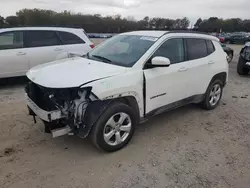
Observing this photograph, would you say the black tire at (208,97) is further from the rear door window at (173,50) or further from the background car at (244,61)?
the background car at (244,61)

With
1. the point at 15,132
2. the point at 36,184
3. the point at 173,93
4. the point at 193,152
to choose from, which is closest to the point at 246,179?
the point at 193,152

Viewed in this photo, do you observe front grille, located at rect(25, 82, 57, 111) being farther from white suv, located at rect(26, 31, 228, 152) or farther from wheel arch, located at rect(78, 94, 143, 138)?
wheel arch, located at rect(78, 94, 143, 138)

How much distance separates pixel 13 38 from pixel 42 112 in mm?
4285

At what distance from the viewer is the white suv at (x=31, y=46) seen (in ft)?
21.3

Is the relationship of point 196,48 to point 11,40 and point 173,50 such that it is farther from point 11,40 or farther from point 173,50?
point 11,40

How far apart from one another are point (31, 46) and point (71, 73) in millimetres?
4052

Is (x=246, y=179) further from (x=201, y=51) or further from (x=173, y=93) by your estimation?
(x=201, y=51)

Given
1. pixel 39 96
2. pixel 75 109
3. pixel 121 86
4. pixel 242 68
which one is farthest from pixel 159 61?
pixel 242 68

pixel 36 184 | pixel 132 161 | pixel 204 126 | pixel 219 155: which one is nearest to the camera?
pixel 36 184

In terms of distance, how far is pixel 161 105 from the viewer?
13.5 feet

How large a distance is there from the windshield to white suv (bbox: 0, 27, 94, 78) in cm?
201

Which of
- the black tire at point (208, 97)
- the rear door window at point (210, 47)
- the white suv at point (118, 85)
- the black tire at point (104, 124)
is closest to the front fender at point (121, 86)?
the white suv at point (118, 85)

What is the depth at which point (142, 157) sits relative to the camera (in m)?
3.47

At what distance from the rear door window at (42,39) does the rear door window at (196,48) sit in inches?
164
